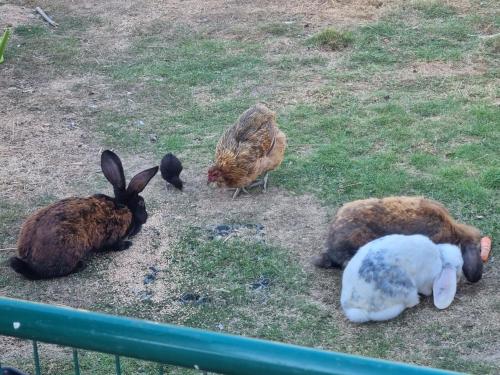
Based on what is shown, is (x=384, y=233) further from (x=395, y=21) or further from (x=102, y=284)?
(x=395, y=21)

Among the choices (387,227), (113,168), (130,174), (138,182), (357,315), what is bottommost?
(357,315)

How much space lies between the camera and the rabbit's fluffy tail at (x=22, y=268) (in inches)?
217

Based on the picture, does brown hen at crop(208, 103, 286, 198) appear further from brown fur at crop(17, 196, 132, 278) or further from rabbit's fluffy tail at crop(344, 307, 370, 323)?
rabbit's fluffy tail at crop(344, 307, 370, 323)

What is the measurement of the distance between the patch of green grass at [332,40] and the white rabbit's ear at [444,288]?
16.0ft

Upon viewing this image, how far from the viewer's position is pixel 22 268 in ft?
18.1

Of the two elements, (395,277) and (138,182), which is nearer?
(395,277)

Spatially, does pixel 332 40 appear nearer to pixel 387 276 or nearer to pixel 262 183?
pixel 262 183

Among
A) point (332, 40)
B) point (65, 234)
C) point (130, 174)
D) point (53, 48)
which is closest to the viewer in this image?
point (65, 234)

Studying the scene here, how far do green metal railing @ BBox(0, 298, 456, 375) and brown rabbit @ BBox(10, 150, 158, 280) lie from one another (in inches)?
134

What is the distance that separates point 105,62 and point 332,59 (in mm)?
2700

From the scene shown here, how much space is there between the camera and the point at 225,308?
17.5 feet

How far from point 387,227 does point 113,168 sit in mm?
2128

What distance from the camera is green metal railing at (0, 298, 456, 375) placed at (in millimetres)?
1969

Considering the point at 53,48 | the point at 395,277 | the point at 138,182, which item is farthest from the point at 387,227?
the point at 53,48
